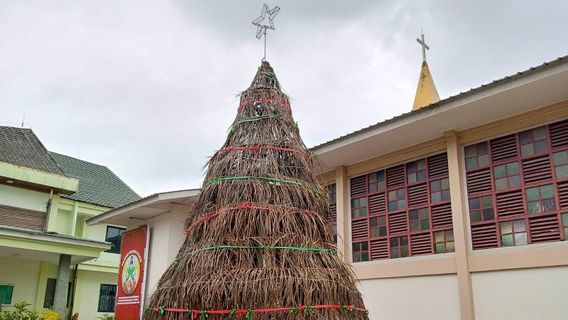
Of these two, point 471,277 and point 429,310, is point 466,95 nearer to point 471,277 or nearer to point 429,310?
point 471,277

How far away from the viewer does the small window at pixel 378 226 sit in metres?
10.2

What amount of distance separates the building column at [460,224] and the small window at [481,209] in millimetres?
114

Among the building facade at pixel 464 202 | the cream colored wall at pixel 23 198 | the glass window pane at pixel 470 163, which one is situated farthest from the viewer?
the cream colored wall at pixel 23 198

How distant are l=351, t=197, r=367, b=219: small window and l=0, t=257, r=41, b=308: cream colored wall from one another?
52.1ft

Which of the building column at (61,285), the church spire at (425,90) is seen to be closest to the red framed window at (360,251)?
the church spire at (425,90)

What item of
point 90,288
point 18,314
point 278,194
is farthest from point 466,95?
point 90,288

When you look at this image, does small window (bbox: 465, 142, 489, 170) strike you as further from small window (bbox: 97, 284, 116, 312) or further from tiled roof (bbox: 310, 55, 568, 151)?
small window (bbox: 97, 284, 116, 312)

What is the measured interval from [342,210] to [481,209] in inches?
120

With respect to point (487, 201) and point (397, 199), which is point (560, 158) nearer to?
point (487, 201)

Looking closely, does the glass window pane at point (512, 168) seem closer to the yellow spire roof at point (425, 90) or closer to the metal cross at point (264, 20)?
the metal cross at point (264, 20)

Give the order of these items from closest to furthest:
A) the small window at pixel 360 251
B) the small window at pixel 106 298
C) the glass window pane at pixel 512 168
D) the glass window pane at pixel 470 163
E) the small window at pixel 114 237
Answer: the glass window pane at pixel 512 168, the glass window pane at pixel 470 163, the small window at pixel 360 251, the small window at pixel 106 298, the small window at pixel 114 237

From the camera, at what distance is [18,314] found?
13.6 meters

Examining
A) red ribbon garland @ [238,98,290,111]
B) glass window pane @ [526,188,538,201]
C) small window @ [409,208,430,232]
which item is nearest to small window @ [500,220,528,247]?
glass window pane @ [526,188,538,201]

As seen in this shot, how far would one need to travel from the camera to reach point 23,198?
59.5 feet
